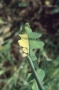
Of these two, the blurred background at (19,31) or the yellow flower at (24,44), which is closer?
the yellow flower at (24,44)

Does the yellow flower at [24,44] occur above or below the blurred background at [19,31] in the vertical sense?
above

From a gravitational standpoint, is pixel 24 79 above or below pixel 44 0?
below

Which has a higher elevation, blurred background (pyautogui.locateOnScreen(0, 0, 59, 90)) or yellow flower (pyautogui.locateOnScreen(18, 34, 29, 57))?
yellow flower (pyautogui.locateOnScreen(18, 34, 29, 57))

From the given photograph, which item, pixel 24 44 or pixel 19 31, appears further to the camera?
pixel 19 31

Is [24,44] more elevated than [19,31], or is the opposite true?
[24,44]

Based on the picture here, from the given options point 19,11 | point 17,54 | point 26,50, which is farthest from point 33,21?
point 26,50

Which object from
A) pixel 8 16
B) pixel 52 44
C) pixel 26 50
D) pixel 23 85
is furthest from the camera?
pixel 8 16

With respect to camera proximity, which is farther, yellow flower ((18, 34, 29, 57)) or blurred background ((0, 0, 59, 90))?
blurred background ((0, 0, 59, 90))

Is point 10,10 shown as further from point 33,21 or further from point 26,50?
point 26,50
